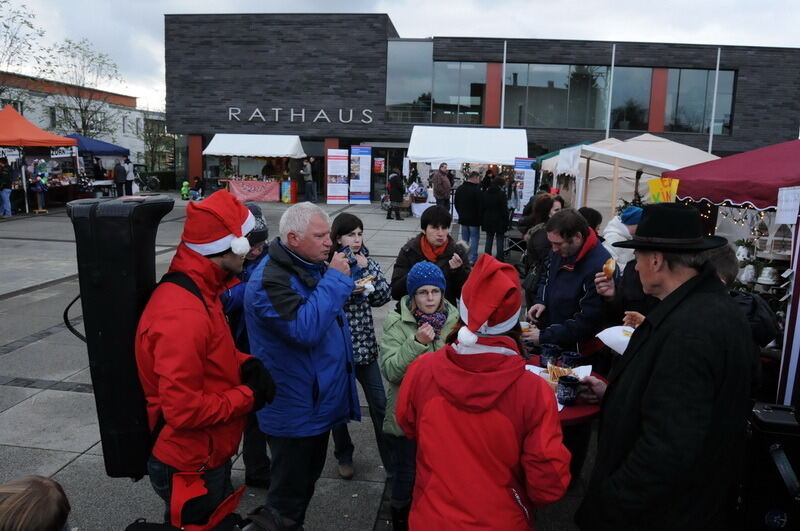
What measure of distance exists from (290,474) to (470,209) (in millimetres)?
9628

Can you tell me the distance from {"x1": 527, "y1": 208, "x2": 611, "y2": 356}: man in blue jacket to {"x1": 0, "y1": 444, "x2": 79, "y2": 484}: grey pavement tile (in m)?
3.34

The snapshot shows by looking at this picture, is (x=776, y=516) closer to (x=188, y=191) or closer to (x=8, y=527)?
(x=8, y=527)

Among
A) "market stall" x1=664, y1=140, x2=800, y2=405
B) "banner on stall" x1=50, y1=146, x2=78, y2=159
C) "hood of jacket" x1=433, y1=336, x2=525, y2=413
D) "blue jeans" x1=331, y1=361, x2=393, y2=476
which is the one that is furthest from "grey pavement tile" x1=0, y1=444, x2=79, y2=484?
"banner on stall" x1=50, y1=146, x2=78, y2=159

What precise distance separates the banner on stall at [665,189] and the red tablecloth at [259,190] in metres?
21.0

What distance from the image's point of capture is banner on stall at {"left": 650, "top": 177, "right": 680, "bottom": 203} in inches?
269

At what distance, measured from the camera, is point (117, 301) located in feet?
7.00

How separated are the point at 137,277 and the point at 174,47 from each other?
3078 centimetres

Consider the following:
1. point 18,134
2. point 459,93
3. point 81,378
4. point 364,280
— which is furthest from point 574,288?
point 459,93

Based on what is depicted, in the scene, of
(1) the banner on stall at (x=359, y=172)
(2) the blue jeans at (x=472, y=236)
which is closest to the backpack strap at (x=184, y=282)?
(2) the blue jeans at (x=472, y=236)

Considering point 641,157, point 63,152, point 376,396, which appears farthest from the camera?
point 63,152

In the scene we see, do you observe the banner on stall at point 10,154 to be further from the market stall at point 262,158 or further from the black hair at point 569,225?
the black hair at point 569,225

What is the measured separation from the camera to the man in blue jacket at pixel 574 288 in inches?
151

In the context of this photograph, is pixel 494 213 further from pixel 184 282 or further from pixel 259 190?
pixel 259 190

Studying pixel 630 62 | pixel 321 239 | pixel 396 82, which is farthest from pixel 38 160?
pixel 630 62
